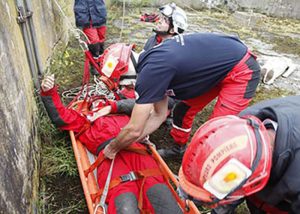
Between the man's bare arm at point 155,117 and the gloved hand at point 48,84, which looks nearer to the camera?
the man's bare arm at point 155,117

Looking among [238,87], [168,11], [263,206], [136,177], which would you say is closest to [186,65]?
[238,87]

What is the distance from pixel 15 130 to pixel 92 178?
85cm

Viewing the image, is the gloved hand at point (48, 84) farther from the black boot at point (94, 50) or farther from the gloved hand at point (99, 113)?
the black boot at point (94, 50)

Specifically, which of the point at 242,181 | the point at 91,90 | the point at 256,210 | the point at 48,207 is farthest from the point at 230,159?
the point at 91,90

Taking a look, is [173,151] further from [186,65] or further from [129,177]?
A: [186,65]

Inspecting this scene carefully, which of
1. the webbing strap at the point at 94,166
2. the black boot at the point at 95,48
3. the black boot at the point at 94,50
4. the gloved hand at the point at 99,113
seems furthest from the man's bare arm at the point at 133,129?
the black boot at the point at 95,48

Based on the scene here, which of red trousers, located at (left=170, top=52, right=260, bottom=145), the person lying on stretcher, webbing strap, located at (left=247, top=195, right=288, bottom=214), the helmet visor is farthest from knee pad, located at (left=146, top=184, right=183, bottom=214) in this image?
the helmet visor

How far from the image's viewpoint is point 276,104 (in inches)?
65.5

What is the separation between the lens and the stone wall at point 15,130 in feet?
5.78

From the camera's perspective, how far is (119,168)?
2.60 meters

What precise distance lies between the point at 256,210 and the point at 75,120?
6.32ft

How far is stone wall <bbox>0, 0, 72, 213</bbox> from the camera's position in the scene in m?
1.76

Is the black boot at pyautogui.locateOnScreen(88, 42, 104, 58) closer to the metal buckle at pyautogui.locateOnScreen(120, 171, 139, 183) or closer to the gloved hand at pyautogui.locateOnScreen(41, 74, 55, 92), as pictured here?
the gloved hand at pyautogui.locateOnScreen(41, 74, 55, 92)

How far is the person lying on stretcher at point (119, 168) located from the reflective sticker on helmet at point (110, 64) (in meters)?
0.40
